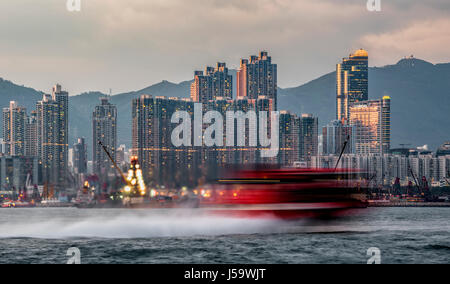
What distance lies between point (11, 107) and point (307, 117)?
95.7 metres

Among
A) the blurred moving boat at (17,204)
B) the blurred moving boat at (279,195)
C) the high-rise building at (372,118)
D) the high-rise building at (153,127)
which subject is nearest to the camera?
the blurred moving boat at (279,195)

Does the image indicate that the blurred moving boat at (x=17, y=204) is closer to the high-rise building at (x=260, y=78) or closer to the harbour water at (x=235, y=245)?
the high-rise building at (x=260, y=78)

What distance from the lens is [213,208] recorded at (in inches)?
1502

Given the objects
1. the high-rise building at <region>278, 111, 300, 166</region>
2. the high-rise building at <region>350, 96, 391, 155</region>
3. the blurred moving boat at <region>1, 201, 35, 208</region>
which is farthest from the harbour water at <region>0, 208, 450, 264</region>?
the blurred moving boat at <region>1, 201, 35, 208</region>

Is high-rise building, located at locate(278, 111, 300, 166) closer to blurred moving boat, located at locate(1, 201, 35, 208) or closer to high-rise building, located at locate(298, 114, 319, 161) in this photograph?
high-rise building, located at locate(298, 114, 319, 161)

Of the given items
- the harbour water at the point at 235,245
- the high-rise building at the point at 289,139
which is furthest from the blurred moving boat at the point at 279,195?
the high-rise building at the point at 289,139

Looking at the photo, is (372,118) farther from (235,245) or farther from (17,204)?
(235,245)

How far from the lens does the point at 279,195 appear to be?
3647 cm

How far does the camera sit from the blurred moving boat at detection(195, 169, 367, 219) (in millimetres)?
36125

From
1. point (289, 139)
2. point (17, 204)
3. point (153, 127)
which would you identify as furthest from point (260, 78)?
point (17, 204)

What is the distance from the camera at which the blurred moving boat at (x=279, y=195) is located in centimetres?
3612

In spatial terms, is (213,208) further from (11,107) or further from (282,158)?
(11,107)
